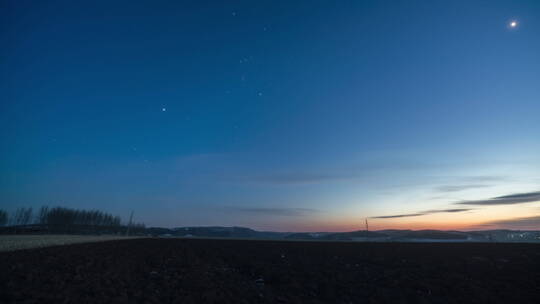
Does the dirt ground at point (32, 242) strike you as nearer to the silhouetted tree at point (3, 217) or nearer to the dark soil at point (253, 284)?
the dark soil at point (253, 284)

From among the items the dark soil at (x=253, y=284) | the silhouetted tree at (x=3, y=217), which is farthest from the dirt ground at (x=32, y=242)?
the silhouetted tree at (x=3, y=217)

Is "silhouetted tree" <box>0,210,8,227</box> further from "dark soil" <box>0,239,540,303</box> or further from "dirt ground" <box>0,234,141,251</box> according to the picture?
"dark soil" <box>0,239,540,303</box>

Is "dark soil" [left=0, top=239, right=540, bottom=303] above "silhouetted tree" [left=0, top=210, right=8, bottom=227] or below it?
below

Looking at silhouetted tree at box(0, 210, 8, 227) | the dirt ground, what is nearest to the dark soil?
the dirt ground

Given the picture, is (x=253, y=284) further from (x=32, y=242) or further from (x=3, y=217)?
(x=3, y=217)

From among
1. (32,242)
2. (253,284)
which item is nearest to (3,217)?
(32,242)

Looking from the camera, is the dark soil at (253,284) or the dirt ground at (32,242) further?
the dirt ground at (32,242)

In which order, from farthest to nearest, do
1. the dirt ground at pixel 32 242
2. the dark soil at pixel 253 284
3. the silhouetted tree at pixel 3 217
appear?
the silhouetted tree at pixel 3 217 < the dirt ground at pixel 32 242 < the dark soil at pixel 253 284

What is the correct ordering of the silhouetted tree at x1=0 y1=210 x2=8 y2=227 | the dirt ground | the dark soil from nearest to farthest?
the dark soil
the dirt ground
the silhouetted tree at x1=0 y1=210 x2=8 y2=227

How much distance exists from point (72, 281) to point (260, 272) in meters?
11.8

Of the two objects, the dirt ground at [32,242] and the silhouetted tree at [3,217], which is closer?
the dirt ground at [32,242]

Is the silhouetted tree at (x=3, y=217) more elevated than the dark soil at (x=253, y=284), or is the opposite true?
the silhouetted tree at (x=3, y=217)

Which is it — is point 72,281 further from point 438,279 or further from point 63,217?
point 63,217

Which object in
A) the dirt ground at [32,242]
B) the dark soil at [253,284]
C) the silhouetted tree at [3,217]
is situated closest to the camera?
the dark soil at [253,284]
